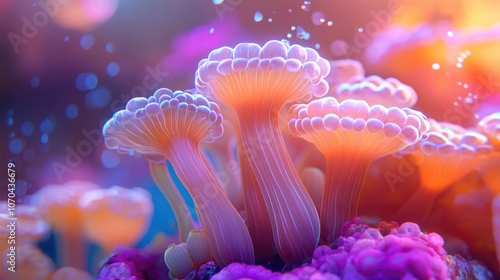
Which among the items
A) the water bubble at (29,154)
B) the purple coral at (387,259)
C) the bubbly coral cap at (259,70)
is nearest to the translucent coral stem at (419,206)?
the purple coral at (387,259)

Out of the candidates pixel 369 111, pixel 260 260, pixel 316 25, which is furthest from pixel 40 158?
pixel 369 111

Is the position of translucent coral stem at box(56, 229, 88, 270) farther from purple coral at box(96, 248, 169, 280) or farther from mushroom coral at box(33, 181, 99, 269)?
purple coral at box(96, 248, 169, 280)

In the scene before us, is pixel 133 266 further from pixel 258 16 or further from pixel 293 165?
pixel 258 16

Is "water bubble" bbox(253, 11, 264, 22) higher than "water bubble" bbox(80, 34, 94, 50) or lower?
lower

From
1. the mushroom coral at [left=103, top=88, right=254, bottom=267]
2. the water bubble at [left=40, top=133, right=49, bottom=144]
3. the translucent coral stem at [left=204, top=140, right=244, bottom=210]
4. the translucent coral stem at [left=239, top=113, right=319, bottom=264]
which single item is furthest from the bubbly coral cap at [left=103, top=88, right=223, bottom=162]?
the water bubble at [left=40, top=133, right=49, bottom=144]

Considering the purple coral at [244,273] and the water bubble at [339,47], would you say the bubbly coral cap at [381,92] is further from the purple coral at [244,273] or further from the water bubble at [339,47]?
the purple coral at [244,273]

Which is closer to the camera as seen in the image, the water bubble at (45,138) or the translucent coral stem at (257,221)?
the translucent coral stem at (257,221)
